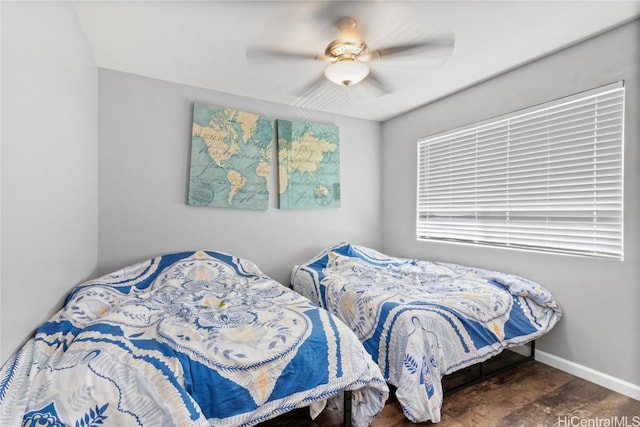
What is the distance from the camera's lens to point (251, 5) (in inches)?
68.8

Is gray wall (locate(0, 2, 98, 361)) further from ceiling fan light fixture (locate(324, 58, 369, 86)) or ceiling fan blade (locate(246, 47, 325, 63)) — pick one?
ceiling fan light fixture (locate(324, 58, 369, 86))

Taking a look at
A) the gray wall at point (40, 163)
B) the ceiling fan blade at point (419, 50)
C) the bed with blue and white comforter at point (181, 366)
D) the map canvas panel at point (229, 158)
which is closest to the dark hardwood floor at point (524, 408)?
the bed with blue and white comforter at point (181, 366)

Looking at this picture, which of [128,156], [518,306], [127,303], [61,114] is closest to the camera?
[61,114]

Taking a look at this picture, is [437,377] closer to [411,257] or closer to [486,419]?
[486,419]

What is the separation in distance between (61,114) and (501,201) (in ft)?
10.2

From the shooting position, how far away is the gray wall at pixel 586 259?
1.90 m

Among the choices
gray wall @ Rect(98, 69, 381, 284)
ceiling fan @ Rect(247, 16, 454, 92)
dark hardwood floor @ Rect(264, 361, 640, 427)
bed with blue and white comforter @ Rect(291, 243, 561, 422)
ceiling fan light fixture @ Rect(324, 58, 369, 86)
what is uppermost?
ceiling fan @ Rect(247, 16, 454, 92)

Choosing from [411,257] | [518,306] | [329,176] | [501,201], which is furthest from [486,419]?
[329,176]

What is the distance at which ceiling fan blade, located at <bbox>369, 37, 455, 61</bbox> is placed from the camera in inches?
76.9

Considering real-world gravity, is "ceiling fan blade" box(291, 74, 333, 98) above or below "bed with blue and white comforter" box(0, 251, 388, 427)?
above

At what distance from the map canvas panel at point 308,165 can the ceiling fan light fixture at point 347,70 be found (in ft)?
4.35

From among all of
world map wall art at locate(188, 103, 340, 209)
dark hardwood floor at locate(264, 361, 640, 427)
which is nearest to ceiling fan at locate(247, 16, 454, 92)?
world map wall art at locate(188, 103, 340, 209)

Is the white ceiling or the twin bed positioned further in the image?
the white ceiling
